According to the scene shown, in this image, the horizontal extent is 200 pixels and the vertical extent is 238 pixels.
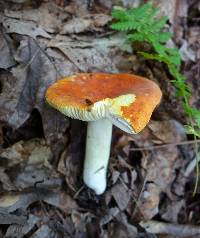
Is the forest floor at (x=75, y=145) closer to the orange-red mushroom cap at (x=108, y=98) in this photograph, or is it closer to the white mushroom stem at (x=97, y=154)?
the white mushroom stem at (x=97, y=154)

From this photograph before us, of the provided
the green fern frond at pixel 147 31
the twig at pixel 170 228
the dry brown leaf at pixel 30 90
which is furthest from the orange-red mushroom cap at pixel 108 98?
the twig at pixel 170 228

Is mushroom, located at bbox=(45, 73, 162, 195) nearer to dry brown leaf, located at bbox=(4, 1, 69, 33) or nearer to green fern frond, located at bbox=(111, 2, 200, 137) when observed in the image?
green fern frond, located at bbox=(111, 2, 200, 137)

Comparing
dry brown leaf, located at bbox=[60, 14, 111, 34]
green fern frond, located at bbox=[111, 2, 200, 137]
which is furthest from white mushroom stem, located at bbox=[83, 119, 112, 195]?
dry brown leaf, located at bbox=[60, 14, 111, 34]

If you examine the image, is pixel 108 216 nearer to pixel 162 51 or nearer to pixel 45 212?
pixel 45 212

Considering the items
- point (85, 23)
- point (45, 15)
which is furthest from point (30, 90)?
point (85, 23)

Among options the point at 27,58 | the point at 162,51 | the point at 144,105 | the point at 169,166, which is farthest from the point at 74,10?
the point at 169,166
